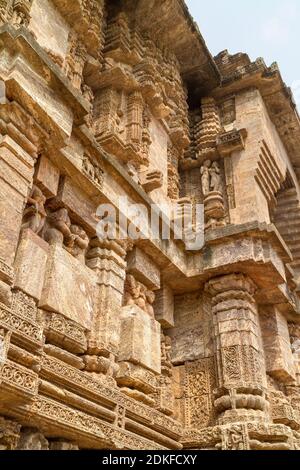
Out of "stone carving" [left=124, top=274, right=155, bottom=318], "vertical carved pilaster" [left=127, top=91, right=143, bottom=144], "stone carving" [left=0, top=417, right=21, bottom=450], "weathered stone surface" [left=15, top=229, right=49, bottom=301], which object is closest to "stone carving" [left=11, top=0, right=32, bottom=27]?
"vertical carved pilaster" [left=127, top=91, right=143, bottom=144]

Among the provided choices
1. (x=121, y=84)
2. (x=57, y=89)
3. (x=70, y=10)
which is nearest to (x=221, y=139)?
(x=121, y=84)

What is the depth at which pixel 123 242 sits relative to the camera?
18.8ft

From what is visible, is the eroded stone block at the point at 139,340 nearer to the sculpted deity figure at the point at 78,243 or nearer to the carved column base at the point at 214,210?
the sculpted deity figure at the point at 78,243

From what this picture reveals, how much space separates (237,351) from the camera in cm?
606

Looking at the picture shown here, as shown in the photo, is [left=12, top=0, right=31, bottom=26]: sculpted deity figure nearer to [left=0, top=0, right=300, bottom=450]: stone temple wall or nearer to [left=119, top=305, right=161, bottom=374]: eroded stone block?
[left=0, top=0, right=300, bottom=450]: stone temple wall

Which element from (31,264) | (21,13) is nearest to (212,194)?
(21,13)

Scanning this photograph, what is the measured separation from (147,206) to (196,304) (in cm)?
174

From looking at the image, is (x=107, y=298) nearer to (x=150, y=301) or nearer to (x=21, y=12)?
(x=150, y=301)

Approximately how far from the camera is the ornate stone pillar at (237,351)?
18.9 feet

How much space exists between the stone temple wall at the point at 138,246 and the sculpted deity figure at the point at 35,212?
0.05 feet

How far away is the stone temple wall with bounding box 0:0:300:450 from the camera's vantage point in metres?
4.05

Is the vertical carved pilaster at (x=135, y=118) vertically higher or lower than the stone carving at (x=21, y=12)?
higher

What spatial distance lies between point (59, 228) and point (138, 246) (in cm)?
149

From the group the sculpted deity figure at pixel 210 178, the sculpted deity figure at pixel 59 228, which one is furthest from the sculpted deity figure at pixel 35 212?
the sculpted deity figure at pixel 210 178
